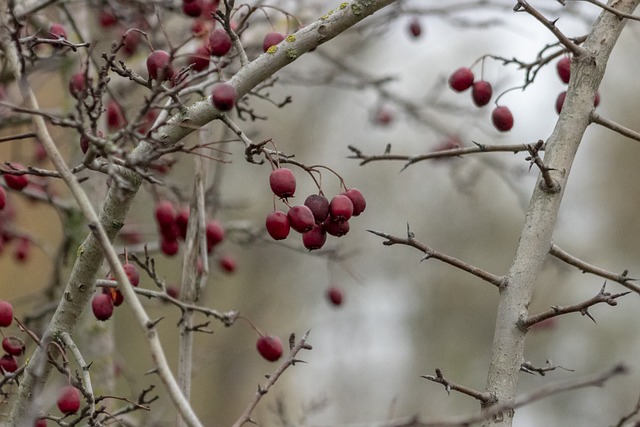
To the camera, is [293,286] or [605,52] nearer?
[605,52]

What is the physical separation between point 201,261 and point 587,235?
13.2m

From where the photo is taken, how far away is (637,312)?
14.8 meters

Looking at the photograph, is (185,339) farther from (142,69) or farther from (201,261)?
(142,69)

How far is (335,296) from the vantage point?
3883 mm

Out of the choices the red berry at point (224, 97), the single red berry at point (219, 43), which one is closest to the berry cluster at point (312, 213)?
the red berry at point (224, 97)

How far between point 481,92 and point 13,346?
1.60 metres

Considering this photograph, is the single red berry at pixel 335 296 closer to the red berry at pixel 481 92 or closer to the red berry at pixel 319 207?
the red berry at pixel 481 92

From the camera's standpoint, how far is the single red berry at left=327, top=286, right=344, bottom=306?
3.85 metres

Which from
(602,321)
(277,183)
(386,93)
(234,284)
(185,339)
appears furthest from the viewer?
(602,321)

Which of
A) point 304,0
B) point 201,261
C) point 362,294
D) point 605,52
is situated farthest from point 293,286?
point 605,52

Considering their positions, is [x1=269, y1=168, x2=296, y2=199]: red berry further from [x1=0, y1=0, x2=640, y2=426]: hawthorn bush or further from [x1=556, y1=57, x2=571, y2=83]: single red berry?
[x1=556, y1=57, x2=571, y2=83]: single red berry

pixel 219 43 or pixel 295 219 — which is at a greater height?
pixel 219 43

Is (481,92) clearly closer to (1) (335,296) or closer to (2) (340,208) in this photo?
(2) (340,208)

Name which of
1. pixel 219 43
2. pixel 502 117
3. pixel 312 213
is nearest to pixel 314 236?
pixel 312 213
